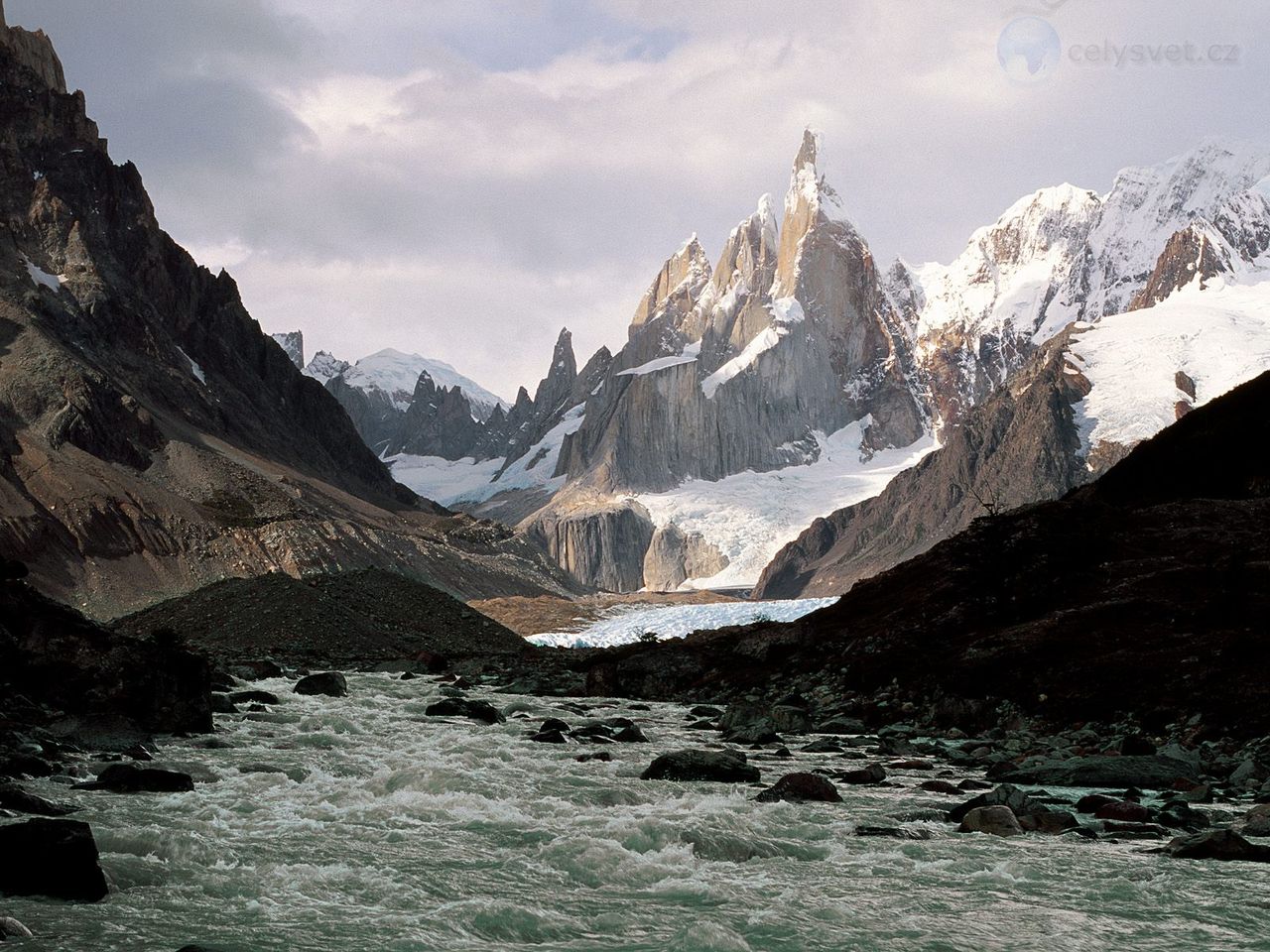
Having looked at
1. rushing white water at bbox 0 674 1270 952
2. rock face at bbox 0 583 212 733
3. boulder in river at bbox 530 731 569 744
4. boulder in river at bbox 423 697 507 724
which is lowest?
rushing white water at bbox 0 674 1270 952

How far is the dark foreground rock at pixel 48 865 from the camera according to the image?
534 inches

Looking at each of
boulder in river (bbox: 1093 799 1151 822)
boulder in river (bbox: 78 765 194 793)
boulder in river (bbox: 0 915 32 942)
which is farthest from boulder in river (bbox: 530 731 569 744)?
boulder in river (bbox: 0 915 32 942)

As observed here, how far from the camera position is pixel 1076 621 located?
39.0 metres

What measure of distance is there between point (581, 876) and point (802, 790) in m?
6.99

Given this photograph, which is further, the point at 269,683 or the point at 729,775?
the point at 269,683

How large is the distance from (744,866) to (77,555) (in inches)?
4892

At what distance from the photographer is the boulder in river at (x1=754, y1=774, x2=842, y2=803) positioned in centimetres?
2180

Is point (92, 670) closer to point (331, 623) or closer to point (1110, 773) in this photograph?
point (1110, 773)

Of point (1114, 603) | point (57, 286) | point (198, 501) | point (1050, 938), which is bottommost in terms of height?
point (1050, 938)

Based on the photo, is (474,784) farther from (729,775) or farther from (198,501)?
(198,501)

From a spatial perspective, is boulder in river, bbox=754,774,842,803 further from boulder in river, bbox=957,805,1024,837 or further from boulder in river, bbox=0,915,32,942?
boulder in river, bbox=0,915,32,942

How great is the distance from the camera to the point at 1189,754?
25.6 meters

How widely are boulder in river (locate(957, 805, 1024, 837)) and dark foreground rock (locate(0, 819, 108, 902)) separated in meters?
12.7

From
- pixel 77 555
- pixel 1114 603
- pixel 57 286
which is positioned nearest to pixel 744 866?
pixel 1114 603
